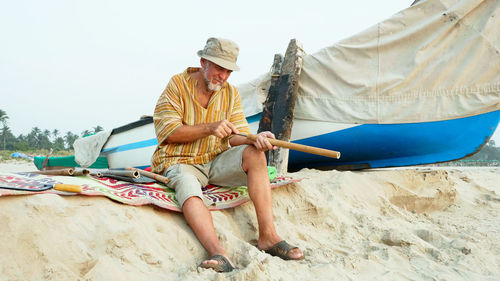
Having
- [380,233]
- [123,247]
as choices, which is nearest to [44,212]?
[123,247]

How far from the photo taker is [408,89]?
139 inches

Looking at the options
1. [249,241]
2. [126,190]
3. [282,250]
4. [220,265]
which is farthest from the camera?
[249,241]

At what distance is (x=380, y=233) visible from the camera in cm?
225

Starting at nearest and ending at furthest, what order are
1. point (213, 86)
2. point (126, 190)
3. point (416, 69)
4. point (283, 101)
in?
1. point (126, 190)
2. point (213, 86)
3. point (416, 69)
4. point (283, 101)

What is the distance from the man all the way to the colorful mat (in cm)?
7

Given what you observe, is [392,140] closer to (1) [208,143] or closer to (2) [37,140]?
(1) [208,143]

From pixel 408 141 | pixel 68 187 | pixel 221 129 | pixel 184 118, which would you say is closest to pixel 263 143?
pixel 221 129

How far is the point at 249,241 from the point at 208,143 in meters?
0.73

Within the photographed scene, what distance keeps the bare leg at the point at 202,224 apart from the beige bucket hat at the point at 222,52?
0.88 m

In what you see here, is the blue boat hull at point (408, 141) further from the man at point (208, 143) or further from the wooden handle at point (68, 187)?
the wooden handle at point (68, 187)

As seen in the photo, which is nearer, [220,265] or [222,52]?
[220,265]

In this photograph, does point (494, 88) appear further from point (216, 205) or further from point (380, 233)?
point (216, 205)

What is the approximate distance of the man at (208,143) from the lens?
6.40 feet

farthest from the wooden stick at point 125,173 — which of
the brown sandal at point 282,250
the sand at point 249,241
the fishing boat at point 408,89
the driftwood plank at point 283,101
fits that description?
the fishing boat at point 408,89
